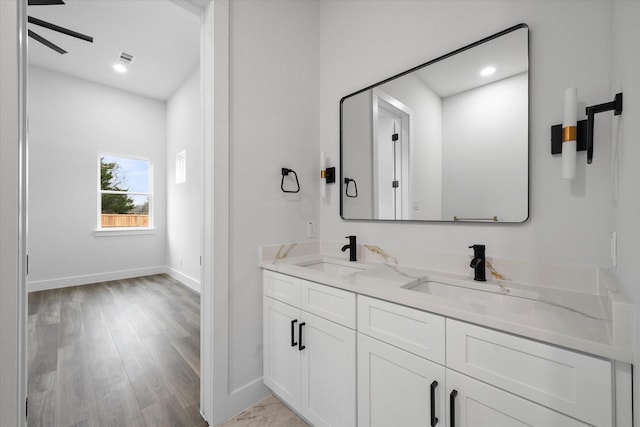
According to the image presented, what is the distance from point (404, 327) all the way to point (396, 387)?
0.25 metres

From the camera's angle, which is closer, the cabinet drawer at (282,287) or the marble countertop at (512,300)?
the marble countertop at (512,300)

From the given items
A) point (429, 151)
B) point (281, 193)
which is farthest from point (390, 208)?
point (281, 193)

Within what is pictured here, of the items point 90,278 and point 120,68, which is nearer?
point 120,68

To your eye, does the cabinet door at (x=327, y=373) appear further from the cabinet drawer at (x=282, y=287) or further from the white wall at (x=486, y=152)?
the white wall at (x=486, y=152)

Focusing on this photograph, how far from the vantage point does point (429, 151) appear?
1.57m

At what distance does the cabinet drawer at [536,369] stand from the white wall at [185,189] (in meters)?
3.35

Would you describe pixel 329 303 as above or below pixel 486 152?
below

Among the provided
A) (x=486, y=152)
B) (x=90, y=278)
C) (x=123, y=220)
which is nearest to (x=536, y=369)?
(x=486, y=152)

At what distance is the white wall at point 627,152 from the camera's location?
2.13 ft

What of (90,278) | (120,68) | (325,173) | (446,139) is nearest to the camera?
(446,139)

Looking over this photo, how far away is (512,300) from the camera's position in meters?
1.12

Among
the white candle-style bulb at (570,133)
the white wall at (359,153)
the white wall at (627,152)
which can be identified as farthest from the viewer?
the white wall at (359,153)

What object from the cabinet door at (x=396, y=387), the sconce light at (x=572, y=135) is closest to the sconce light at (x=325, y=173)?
the cabinet door at (x=396, y=387)

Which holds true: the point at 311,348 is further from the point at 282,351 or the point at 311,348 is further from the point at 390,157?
the point at 390,157
